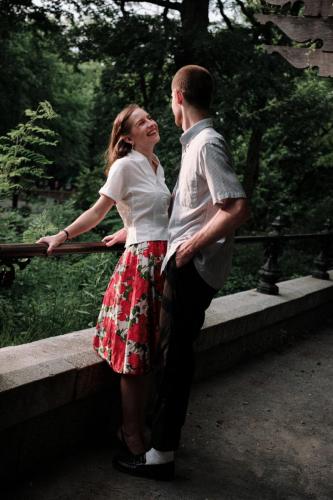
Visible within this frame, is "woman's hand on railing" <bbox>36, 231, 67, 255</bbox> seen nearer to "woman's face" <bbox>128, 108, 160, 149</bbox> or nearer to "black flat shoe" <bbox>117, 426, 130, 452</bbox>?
"woman's face" <bbox>128, 108, 160, 149</bbox>

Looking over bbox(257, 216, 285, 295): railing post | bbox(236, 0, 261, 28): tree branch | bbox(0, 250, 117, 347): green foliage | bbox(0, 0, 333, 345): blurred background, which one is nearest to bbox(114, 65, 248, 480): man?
bbox(0, 250, 117, 347): green foliage

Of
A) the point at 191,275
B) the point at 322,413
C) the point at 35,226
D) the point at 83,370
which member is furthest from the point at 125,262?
the point at 35,226

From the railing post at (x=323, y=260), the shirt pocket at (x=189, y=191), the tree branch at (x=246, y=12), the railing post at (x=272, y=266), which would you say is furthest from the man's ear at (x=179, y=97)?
the tree branch at (x=246, y=12)

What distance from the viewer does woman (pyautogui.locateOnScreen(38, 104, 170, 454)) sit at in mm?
2516

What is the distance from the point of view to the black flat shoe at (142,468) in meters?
2.54

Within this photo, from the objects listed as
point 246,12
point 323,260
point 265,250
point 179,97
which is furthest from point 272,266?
point 246,12

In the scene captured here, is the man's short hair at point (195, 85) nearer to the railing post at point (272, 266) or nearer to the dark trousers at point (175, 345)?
the dark trousers at point (175, 345)

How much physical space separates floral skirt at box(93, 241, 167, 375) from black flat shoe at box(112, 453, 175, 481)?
1.61 ft

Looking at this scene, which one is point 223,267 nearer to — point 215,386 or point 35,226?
point 215,386

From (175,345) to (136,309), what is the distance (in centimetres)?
28

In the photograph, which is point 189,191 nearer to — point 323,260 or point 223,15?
point 323,260

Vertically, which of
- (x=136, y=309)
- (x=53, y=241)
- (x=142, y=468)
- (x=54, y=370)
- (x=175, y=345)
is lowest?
(x=142, y=468)

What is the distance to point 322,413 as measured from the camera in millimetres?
3541

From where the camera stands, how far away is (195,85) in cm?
240
